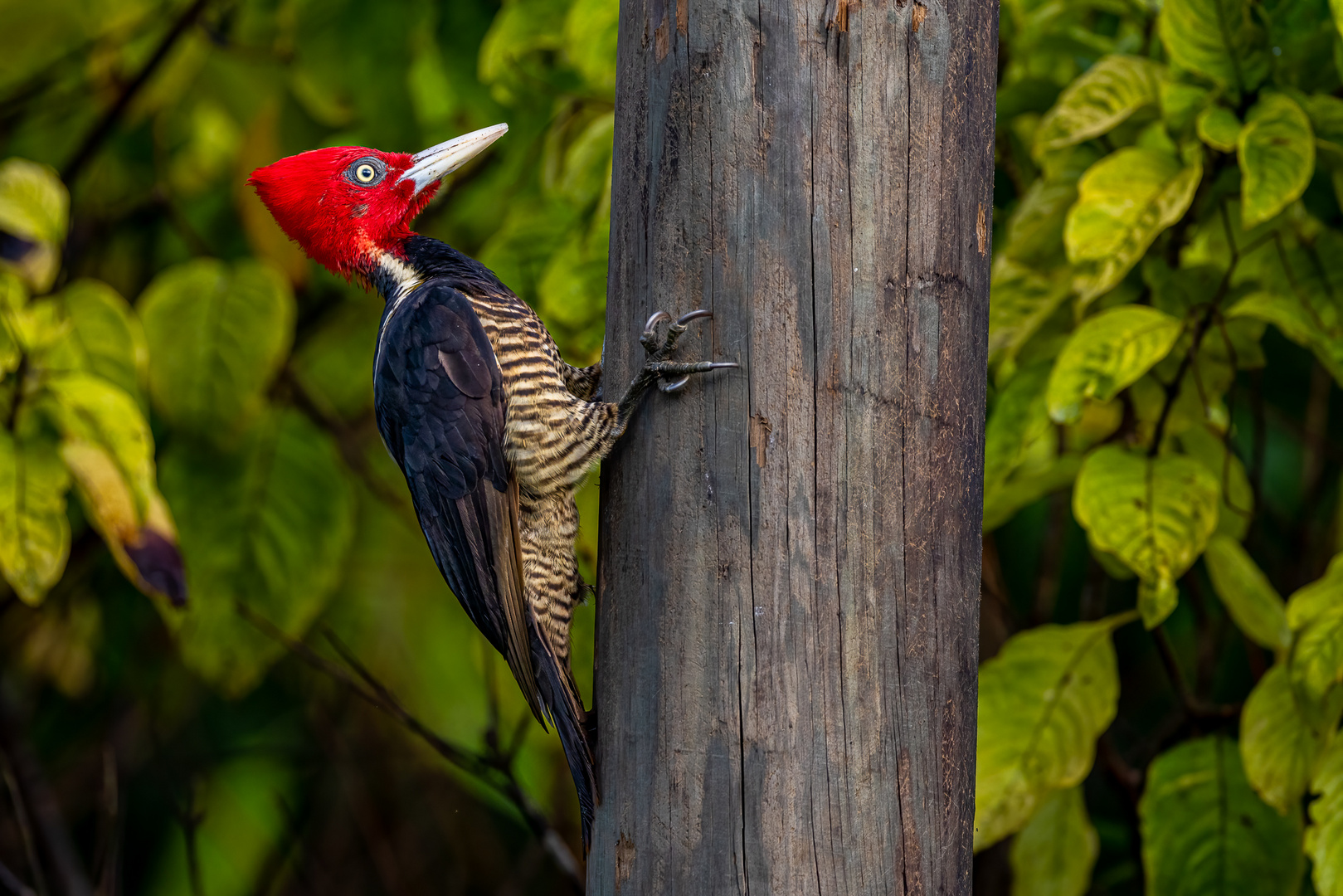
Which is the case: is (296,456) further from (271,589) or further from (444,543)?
(444,543)

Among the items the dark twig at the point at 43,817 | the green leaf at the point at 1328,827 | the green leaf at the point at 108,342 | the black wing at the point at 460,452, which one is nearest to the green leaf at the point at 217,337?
the green leaf at the point at 108,342

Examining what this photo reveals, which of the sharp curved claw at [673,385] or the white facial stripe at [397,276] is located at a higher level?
the white facial stripe at [397,276]

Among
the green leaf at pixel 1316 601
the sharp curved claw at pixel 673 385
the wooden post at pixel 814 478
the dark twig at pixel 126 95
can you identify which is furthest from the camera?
the dark twig at pixel 126 95

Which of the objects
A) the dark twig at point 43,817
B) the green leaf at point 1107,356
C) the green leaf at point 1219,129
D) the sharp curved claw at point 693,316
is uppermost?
the green leaf at point 1219,129

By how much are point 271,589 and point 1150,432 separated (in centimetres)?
247

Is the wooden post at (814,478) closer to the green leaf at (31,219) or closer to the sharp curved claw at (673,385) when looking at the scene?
the sharp curved claw at (673,385)

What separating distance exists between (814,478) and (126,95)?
3.29m

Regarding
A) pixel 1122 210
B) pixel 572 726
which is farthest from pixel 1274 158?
pixel 572 726

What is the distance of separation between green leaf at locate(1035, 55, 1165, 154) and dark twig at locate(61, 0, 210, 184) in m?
2.88

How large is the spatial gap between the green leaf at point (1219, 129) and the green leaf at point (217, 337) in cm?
237

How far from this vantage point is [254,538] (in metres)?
3.48

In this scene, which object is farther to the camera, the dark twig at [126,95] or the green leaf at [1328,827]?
the dark twig at [126,95]

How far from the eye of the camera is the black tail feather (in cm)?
181

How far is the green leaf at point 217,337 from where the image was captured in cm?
327
